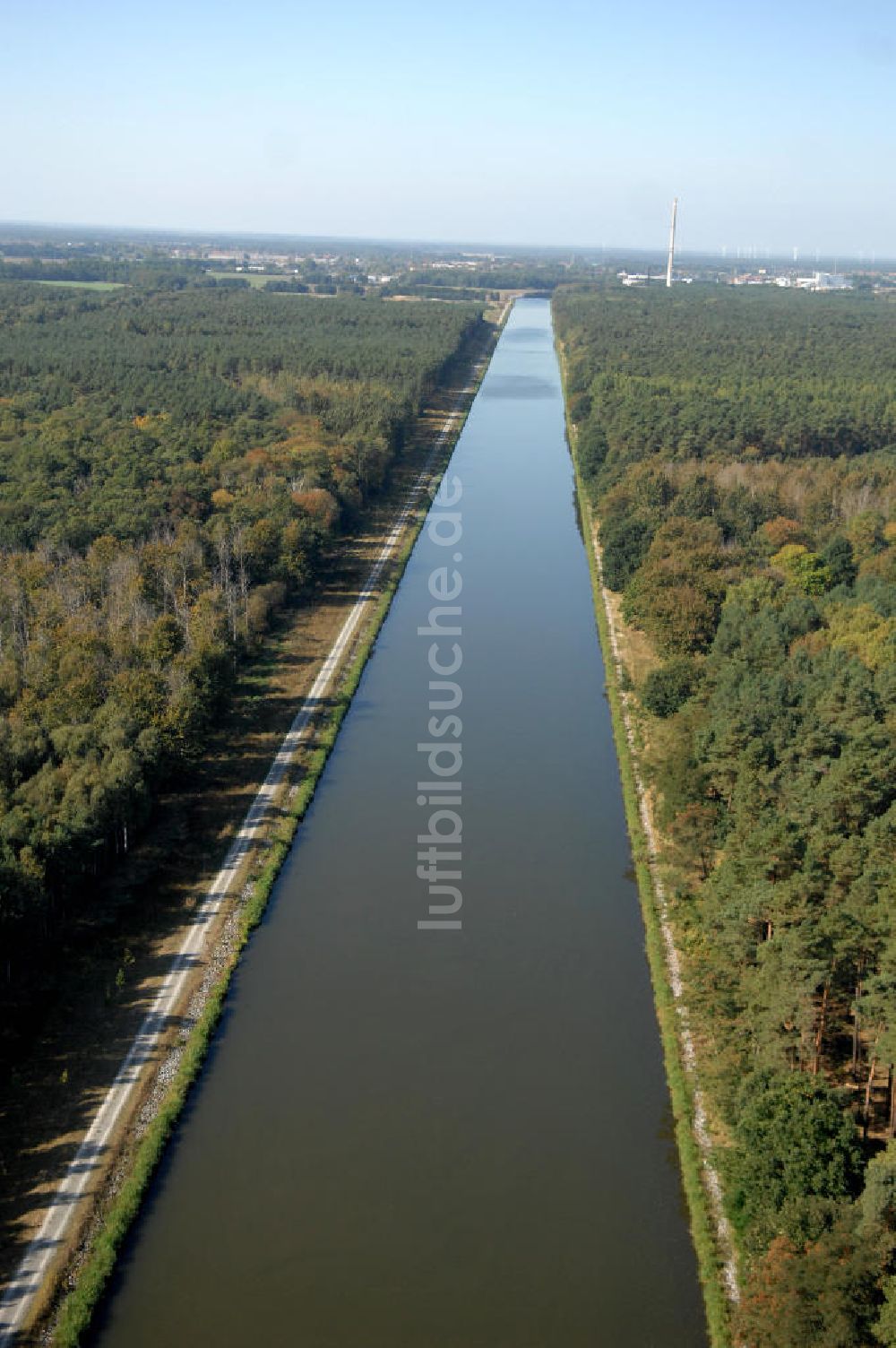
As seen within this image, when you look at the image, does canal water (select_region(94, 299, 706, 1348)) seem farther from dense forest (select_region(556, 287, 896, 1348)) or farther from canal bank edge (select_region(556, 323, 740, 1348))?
dense forest (select_region(556, 287, 896, 1348))

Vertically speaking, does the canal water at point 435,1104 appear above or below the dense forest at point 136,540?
below

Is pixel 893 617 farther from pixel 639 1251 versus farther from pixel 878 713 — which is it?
pixel 639 1251

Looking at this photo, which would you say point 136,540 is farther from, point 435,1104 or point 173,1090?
point 435,1104

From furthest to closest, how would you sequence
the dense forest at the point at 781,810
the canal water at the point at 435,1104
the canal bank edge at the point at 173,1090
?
the canal water at the point at 435,1104 → the canal bank edge at the point at 173,1090 → the dense forest at the point at 781,810

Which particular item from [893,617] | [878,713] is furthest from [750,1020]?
[893,617]

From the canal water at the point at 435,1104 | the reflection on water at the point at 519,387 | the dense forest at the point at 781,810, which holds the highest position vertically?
the reflection on water at the point at 519,387

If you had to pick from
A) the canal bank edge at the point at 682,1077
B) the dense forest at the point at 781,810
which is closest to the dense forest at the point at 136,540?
the canal bank edge at the point at 682,1077

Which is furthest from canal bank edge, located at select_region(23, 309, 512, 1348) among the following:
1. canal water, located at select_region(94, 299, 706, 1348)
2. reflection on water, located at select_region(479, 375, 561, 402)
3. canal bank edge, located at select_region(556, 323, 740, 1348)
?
reflection on water, located at select_region(479, 375, 561, 402)

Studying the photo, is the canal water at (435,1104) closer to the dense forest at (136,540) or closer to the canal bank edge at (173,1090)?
the canal bank edge at (173,1090)
